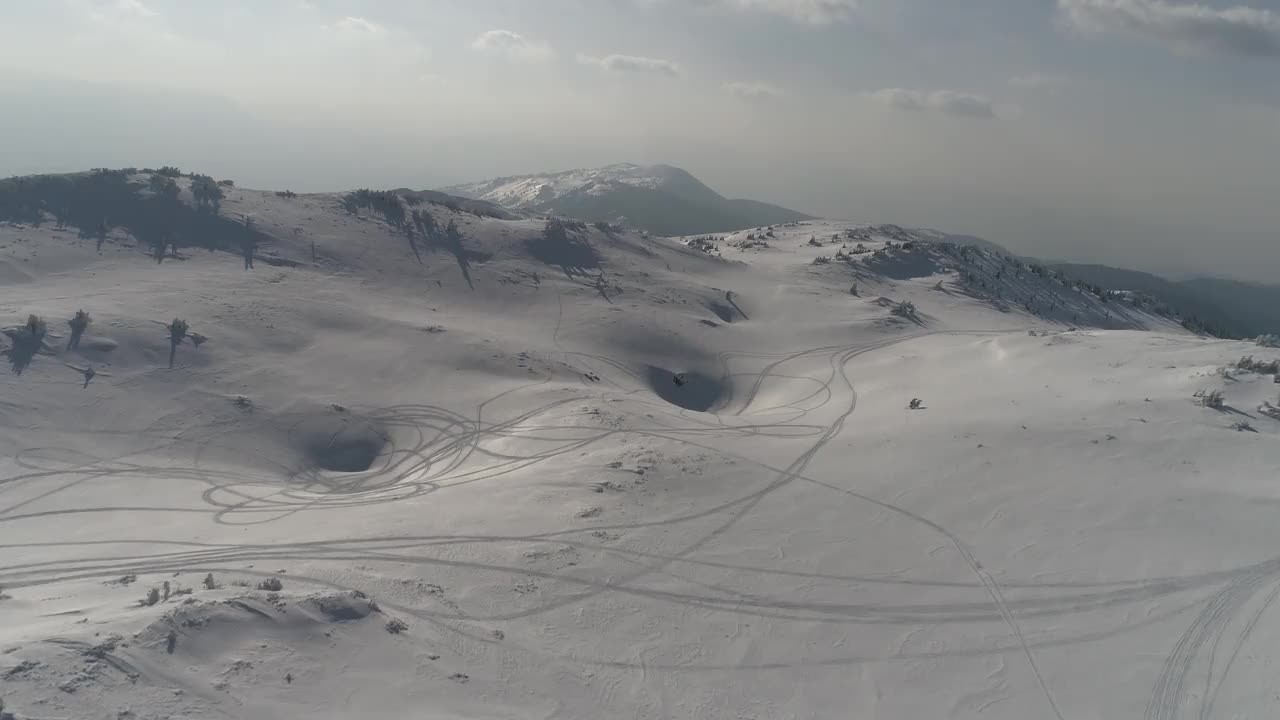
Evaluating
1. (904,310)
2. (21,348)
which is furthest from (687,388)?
(21,348)

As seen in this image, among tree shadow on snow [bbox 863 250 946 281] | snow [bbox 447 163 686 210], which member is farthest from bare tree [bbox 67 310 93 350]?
snow [bbox 447 163 686 210]

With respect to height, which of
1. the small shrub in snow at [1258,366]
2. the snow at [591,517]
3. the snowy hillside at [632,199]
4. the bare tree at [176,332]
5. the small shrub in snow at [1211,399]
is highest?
the snowy hillside at [632,199]

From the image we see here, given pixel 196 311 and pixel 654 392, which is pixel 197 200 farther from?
pixel 654 392

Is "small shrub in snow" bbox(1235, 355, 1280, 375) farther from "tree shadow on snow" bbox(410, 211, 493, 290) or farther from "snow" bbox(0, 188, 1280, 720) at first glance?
"tree shadow on snow" bbox(410, 211, 493, 290)

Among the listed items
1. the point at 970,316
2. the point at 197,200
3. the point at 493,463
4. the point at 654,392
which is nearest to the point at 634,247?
the point at 654,392

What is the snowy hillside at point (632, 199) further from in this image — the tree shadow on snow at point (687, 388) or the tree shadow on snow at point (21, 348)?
the tree shadow on snow at point (21, 348)

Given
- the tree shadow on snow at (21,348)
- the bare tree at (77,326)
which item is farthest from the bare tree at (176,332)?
the tree shadow on snow at (21,348)

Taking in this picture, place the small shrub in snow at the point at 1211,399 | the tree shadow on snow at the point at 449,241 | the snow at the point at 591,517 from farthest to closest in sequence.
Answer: the tree shadow on snow at the point at 449,241, the small shrub in snow at the point at 1211,399, the snow at the point at 591,517
